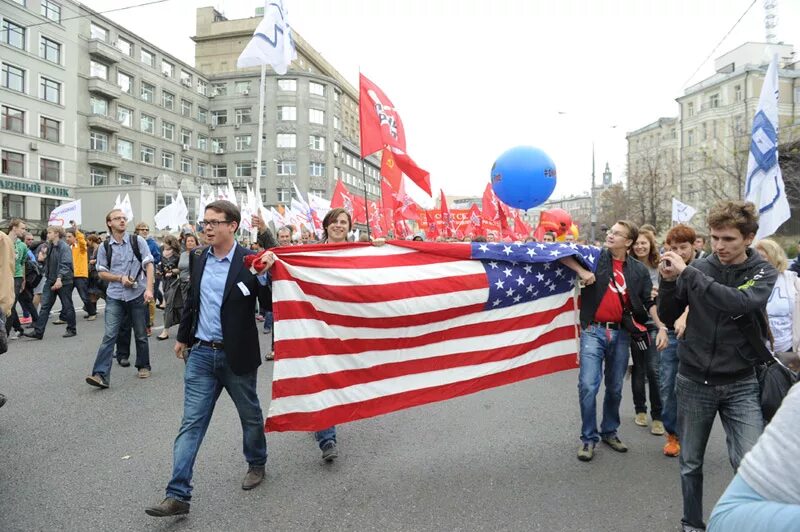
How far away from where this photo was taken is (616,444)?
4.48 metres

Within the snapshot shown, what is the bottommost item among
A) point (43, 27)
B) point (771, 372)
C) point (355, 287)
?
point (771, 372)

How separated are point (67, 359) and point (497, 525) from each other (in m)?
7.14

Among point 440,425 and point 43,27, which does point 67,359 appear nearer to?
point 440,425

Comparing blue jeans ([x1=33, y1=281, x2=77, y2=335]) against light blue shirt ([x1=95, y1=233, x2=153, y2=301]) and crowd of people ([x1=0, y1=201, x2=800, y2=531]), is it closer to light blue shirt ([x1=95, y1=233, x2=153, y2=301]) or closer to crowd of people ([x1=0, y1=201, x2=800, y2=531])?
light blue shirt ([x1=95, y1=233, x2=153, y2=301])

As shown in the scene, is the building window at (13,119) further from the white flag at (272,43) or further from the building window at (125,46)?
the white flag at (272,43)

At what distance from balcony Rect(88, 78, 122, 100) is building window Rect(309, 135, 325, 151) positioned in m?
21.3

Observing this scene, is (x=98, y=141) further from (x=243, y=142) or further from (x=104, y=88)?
(x=243, y=142)

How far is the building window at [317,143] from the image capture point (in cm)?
6297

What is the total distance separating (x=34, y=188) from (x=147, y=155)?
1480 cm

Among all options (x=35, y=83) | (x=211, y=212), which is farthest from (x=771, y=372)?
(x=35, y=83)

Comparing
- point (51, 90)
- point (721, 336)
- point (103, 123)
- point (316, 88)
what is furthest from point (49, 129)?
point (721, 336)

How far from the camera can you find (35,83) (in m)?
39.0

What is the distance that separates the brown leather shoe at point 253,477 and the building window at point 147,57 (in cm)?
5765

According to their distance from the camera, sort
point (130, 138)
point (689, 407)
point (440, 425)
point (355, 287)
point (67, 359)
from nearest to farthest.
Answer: point (689, 407)
point (355, 287)
point (440, 425)
point (67, 359)
point (130, 138)
